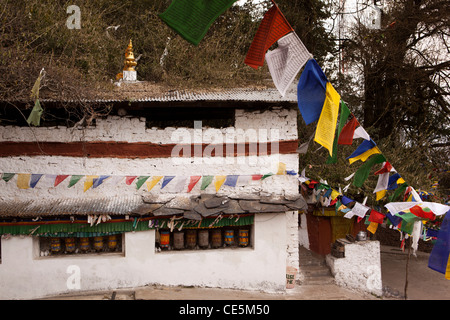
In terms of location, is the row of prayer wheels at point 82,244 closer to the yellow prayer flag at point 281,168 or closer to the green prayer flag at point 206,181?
the green prayer flag at point 206,181

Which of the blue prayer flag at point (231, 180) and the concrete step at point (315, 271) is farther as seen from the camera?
the concrete step at point (315, 271)

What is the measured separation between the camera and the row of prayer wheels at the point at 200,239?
23.6 ft

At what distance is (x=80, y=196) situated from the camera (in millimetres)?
6887

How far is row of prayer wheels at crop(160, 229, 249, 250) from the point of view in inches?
283

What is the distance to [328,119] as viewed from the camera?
15.2 feet

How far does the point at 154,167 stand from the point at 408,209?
465 centimetres

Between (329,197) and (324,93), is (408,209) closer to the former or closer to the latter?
(324,93)

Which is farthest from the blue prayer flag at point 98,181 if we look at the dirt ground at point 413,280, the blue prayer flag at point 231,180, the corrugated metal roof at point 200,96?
the dirt ground at point 413,280

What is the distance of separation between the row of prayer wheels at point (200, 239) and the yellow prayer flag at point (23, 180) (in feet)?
9.01

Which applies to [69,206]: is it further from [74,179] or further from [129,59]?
[129,59]

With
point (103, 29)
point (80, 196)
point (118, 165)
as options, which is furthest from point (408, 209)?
point (103, 29)

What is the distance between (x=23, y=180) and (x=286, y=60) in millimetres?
5394
